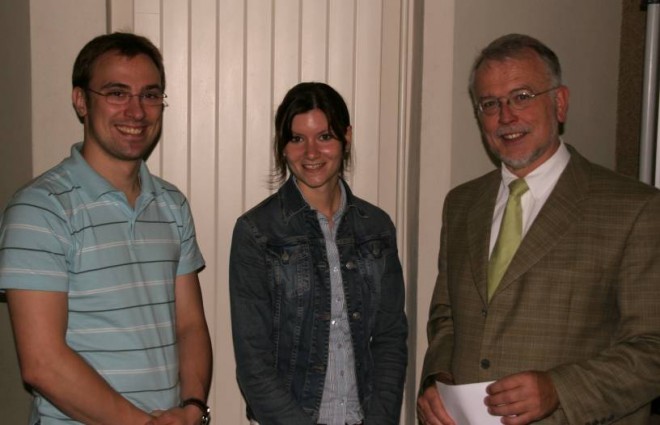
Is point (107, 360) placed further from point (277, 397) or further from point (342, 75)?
point (342, 75)

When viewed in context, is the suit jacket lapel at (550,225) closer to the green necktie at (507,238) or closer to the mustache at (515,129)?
the green necktie at (507,238)

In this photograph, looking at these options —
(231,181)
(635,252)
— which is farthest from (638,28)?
(231,181)

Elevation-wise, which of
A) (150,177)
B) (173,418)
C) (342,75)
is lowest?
(173,418)

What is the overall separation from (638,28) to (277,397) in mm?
2193

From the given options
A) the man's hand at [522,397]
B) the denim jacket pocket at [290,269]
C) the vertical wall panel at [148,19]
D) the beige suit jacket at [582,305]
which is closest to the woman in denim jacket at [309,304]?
the denim jacket pocket at [290,269]

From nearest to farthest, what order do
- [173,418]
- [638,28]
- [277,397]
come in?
[173,418], [277,397], [638,28]

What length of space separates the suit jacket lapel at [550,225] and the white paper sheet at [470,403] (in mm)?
303

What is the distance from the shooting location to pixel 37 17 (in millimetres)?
2824

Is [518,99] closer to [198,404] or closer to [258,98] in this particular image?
[258,98]

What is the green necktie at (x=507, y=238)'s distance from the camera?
2.28 metres

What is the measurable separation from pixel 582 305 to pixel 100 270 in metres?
1.35

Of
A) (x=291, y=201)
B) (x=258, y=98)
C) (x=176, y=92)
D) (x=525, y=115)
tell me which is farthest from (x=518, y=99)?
(x=176, y=92)

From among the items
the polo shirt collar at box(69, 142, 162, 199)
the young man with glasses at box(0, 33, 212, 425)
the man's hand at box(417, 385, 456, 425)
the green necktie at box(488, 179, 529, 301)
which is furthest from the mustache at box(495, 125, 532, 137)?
the polo shirt collar at box(69, 142, 162, 199)

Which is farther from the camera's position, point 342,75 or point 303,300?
point 342,75
